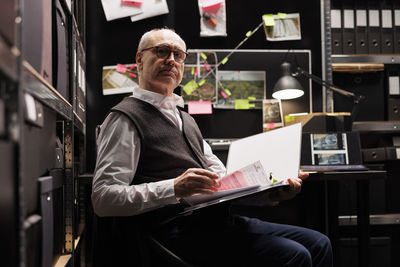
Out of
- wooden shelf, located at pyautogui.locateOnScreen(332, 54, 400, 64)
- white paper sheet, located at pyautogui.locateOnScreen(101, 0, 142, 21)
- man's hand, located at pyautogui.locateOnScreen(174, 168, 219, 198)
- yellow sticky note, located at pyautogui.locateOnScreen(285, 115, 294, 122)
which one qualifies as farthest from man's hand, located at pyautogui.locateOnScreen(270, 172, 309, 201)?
white paper sheet, located at pyautogui.locateOnScreen(101, 0, 142, 21)

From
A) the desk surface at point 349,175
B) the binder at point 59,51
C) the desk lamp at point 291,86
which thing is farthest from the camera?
the desk lamp at point 291,86

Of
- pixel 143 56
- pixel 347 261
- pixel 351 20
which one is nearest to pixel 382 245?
pixel 347 261

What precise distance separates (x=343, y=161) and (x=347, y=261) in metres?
0.82

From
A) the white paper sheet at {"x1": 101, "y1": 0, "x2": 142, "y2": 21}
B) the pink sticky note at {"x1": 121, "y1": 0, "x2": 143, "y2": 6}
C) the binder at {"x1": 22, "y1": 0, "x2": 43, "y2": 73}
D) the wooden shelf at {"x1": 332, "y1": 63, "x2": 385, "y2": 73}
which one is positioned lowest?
the binder at {"x1": 22, "y1": 0, "x2": 43, "y2": 73}

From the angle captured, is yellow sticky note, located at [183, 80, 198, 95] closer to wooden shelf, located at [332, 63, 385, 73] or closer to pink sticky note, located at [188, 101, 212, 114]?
pink sticky note, located at [188, 101, 212, 114]

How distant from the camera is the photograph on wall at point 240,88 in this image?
2.37 metres

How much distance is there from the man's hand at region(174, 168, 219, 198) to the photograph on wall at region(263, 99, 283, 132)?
4.36ft

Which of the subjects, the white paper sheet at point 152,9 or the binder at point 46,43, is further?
the white paper sheet at point 152,9

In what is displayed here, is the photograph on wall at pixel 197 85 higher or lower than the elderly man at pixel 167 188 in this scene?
higher

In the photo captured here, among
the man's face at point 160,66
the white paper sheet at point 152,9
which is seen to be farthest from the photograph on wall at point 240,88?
the man's face at point 160,66

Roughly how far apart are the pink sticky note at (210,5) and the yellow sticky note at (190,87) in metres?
0.50

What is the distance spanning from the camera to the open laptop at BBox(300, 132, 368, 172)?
1.85 m

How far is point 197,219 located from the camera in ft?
3.75

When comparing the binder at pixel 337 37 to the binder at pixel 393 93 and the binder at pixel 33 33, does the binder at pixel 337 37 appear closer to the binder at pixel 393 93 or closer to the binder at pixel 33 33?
the binder at pixel 393 93
